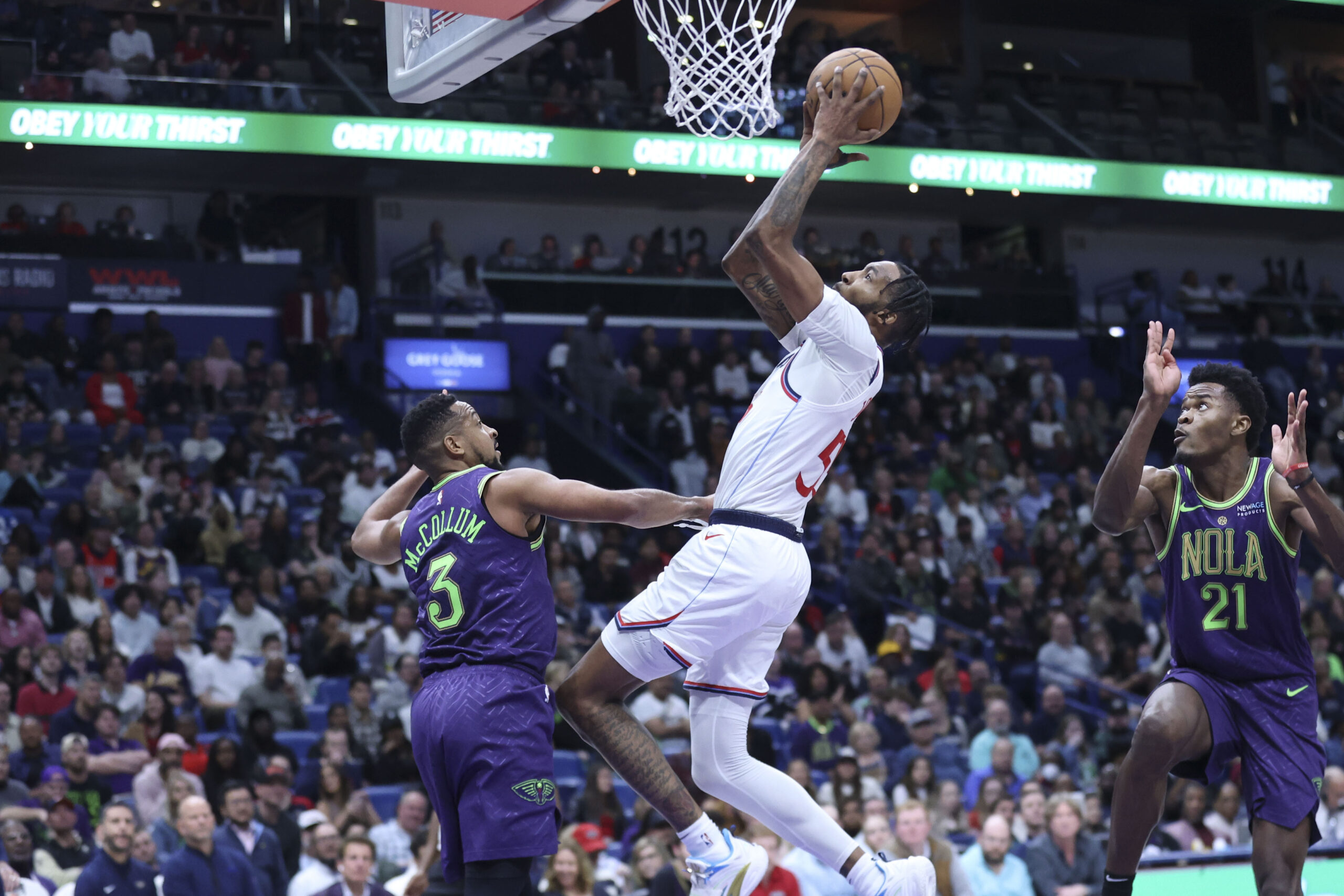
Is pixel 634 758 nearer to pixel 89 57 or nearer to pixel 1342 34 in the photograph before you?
pixel 89 57

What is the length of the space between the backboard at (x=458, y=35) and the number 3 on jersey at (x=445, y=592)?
2.01 metres

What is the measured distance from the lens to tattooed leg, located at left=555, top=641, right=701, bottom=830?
514 cm

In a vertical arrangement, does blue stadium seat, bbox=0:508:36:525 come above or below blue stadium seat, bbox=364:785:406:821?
above

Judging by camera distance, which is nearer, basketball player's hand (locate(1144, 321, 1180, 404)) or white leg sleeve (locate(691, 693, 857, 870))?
white leg sleeve (locate(691, 693, 857, 870))

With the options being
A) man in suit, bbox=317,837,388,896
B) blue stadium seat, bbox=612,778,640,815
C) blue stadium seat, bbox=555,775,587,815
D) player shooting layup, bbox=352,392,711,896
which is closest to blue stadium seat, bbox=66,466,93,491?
blue stadium seat, bbox=555,775,587,815

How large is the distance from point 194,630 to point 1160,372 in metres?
9.92

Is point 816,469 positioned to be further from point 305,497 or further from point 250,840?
point 305,497

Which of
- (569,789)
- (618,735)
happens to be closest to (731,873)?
(618,735)

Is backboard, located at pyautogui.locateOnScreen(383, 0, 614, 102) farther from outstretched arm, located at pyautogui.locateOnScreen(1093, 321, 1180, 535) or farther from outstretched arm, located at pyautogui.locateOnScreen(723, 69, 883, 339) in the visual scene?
outstretched arm, located at pyautogui.locateOnScreen(1093, 321, 1180, 535)

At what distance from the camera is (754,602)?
16.6ft

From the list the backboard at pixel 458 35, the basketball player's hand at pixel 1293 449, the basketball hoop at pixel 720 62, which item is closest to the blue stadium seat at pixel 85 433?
the backboard at pixel 458 35

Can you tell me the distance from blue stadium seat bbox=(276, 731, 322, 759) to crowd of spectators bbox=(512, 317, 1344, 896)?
6.57ft

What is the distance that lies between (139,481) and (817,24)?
1642cm

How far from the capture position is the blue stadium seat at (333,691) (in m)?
13.1
